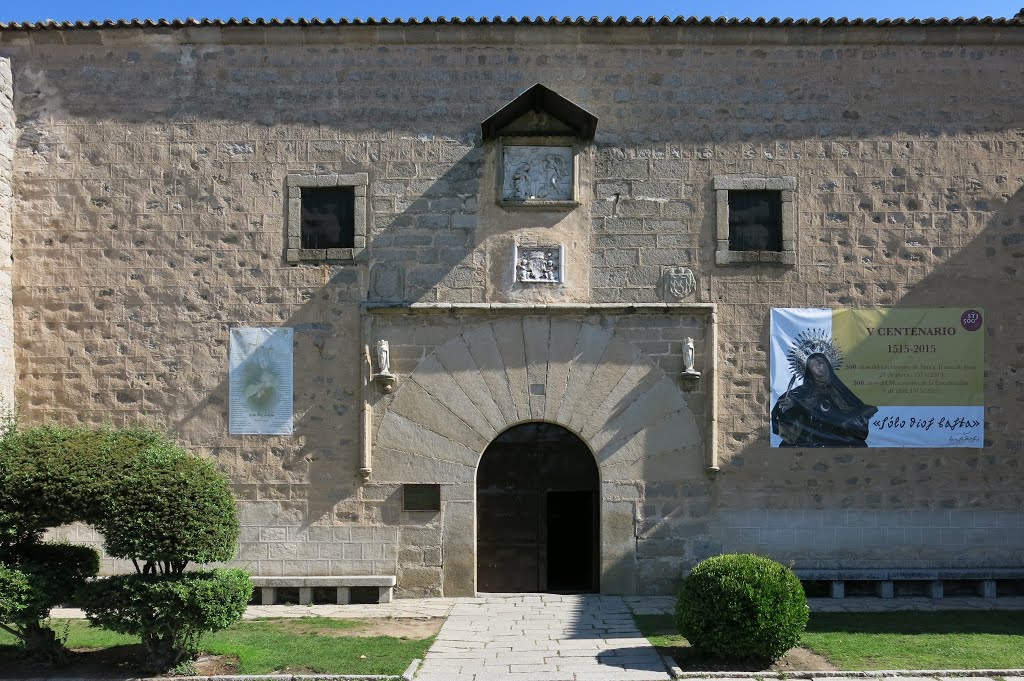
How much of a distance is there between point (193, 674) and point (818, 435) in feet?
24.4

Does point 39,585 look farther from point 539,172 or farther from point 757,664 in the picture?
point 539,172

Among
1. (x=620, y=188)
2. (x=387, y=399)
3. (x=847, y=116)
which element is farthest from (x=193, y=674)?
(x=847, y=116)

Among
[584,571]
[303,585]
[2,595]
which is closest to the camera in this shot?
[2,595]

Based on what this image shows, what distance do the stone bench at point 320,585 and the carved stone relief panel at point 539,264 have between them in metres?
3.95

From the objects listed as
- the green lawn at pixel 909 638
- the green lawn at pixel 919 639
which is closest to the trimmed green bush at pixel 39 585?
the green lawn at pixel 909 638

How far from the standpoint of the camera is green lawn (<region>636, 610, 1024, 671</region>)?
802cm

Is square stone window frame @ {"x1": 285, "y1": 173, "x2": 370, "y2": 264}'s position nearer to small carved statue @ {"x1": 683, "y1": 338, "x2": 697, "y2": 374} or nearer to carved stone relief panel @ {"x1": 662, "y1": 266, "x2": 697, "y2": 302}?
carved stone relief panel @ {"x1": 662, "y1": 266, "x2": 697, "y2": 302}

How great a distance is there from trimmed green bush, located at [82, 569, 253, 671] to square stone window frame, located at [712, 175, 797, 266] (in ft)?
22.5

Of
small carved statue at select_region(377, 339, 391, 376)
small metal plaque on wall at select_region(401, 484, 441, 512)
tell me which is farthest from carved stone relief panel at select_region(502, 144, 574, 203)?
small metal plaque on wall at select_region(401, 484, 441, 512)

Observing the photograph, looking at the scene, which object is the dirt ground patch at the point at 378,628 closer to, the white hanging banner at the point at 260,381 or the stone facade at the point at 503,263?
the stone facade at the point at 503,263

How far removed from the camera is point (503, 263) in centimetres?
1127

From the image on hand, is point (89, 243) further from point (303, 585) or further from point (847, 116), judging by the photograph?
point (847, 116)

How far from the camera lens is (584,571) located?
11.5m

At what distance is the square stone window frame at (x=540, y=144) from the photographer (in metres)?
11.2
